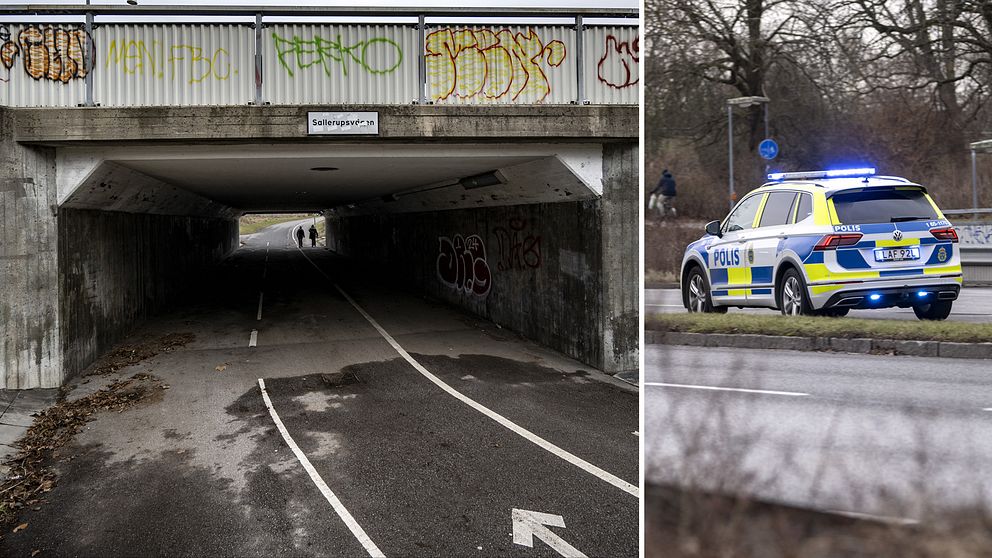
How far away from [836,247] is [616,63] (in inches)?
420

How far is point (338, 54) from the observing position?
425 inches

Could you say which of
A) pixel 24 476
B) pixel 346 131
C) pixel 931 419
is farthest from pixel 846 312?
pixel 346 131

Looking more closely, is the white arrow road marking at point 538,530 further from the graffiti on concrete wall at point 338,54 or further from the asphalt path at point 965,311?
the graffiti on concrete wall at point 338,54

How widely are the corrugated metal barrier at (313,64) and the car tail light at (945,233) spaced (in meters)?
10.2

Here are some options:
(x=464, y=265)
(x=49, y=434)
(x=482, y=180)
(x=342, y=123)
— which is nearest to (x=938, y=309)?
(x=49, y=434)

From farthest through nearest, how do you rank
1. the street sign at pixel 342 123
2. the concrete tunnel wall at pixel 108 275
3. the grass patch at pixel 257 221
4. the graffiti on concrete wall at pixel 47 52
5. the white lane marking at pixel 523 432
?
1. the grass patch at pixel 257 221
2. the concrete tunnel wall at pixel 108 275
3. the street sign at pixel 342 123
4. the graffiti on concrete wall at pixel 47 52
5. the white lane marking at pixel 523 432

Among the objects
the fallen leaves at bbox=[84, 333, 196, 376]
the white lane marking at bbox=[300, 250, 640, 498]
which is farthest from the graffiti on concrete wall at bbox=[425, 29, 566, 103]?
the fallen leaves at bbox=[84, 333, 196, 376]

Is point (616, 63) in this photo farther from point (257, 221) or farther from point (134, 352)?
point (257, 221)

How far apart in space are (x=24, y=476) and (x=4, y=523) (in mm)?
1258

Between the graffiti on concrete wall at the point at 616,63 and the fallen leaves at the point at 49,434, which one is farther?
the graffiti on concrete wall at the point at 616,63

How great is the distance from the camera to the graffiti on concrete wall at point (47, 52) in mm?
10117

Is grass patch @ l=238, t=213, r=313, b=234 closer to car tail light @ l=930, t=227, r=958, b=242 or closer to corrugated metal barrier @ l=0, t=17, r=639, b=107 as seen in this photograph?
corrugated metal barrier @ l=0, t=17, r=639, b=107

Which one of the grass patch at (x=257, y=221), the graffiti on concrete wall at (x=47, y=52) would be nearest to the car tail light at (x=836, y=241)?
the graffiti on concrete wall at (x=47, y=52)

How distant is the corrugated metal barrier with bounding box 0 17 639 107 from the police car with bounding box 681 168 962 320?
32.8 ft
